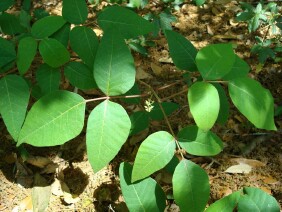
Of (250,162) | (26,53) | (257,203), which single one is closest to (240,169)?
(250,162)

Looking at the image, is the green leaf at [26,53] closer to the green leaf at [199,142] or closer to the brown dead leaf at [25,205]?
the green leaf at [199,142]

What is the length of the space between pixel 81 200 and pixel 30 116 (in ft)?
3.45

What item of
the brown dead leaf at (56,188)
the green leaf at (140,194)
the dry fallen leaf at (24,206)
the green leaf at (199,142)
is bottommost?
the dry fallen leaf at (24,206)

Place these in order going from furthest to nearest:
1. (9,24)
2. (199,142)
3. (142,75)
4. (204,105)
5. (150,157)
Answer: (142,75) → (9,24) → (199,142) → (150,157) → (204,105)

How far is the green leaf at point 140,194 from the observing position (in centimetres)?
145

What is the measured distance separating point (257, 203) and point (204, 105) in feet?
1.64

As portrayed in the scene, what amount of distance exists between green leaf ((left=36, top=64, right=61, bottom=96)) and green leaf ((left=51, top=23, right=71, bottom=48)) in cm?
14

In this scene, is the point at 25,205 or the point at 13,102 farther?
the point at 25,205

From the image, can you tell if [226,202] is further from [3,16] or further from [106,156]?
[3,16]

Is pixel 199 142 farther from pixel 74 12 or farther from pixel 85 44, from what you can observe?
pixel 74 12

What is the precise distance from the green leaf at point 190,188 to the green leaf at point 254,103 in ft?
0.99

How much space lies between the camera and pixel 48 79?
155cm

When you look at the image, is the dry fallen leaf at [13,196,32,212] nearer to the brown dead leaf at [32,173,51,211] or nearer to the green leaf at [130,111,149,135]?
the brown dead leaf at [32,173,51,211]

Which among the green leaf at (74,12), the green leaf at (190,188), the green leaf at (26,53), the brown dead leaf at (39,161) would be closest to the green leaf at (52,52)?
the green leaf at (26,53)
